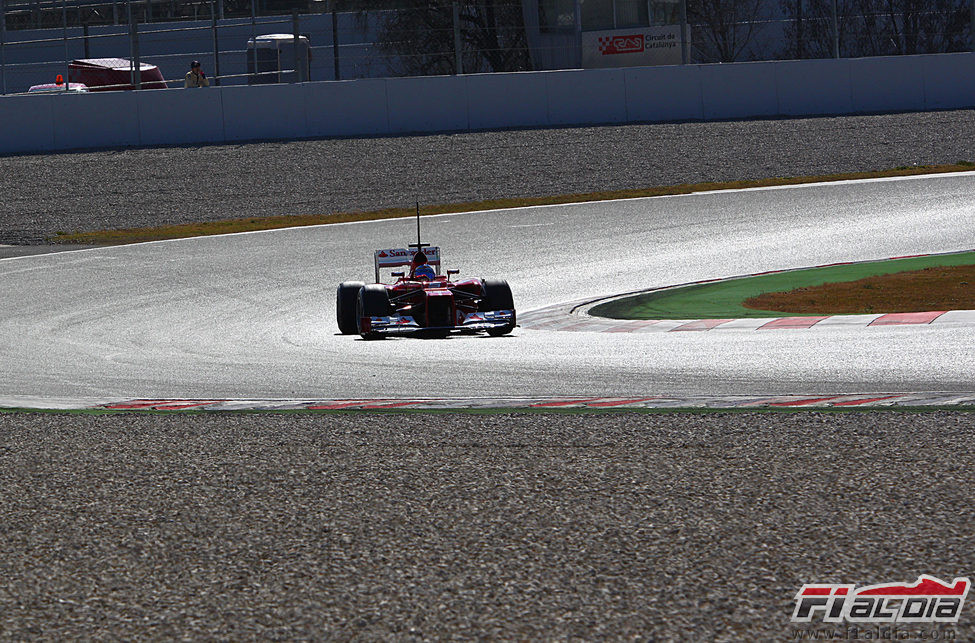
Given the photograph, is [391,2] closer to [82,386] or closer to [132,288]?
[132,288]

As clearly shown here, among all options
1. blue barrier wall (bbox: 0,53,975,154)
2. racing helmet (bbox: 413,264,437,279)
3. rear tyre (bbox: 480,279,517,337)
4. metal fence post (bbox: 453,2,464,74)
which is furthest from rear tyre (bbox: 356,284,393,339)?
metal fence post (bbox: 453,2,464,74)

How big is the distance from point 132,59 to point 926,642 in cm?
2773

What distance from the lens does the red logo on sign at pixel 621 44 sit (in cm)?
3047

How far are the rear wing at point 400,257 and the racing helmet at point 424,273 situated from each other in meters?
0.12

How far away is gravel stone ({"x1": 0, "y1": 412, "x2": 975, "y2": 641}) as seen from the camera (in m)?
4.15

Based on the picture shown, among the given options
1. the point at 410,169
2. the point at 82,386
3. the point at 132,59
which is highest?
the point at 132,59

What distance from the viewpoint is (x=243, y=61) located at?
35.2 meters

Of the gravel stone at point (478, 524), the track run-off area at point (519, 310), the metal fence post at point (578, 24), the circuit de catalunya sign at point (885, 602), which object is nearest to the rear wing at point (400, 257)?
the track run-off area at point (519, 310)

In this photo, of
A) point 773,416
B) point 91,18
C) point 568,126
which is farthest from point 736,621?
point 91,18

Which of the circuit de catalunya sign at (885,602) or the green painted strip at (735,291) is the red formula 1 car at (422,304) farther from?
the circuit de catalunya sign at (885,602)

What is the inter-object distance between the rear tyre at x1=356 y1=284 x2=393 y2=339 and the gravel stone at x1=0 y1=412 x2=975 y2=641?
5.33m

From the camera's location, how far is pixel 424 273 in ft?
43.9

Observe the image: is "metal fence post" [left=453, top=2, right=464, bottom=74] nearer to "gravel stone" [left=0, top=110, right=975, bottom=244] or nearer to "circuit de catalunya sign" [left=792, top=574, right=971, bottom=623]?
"gravel stone" [left=0, top=110, right=975, bottom=244]

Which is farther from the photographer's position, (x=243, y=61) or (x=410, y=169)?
(x=243, y=61)
